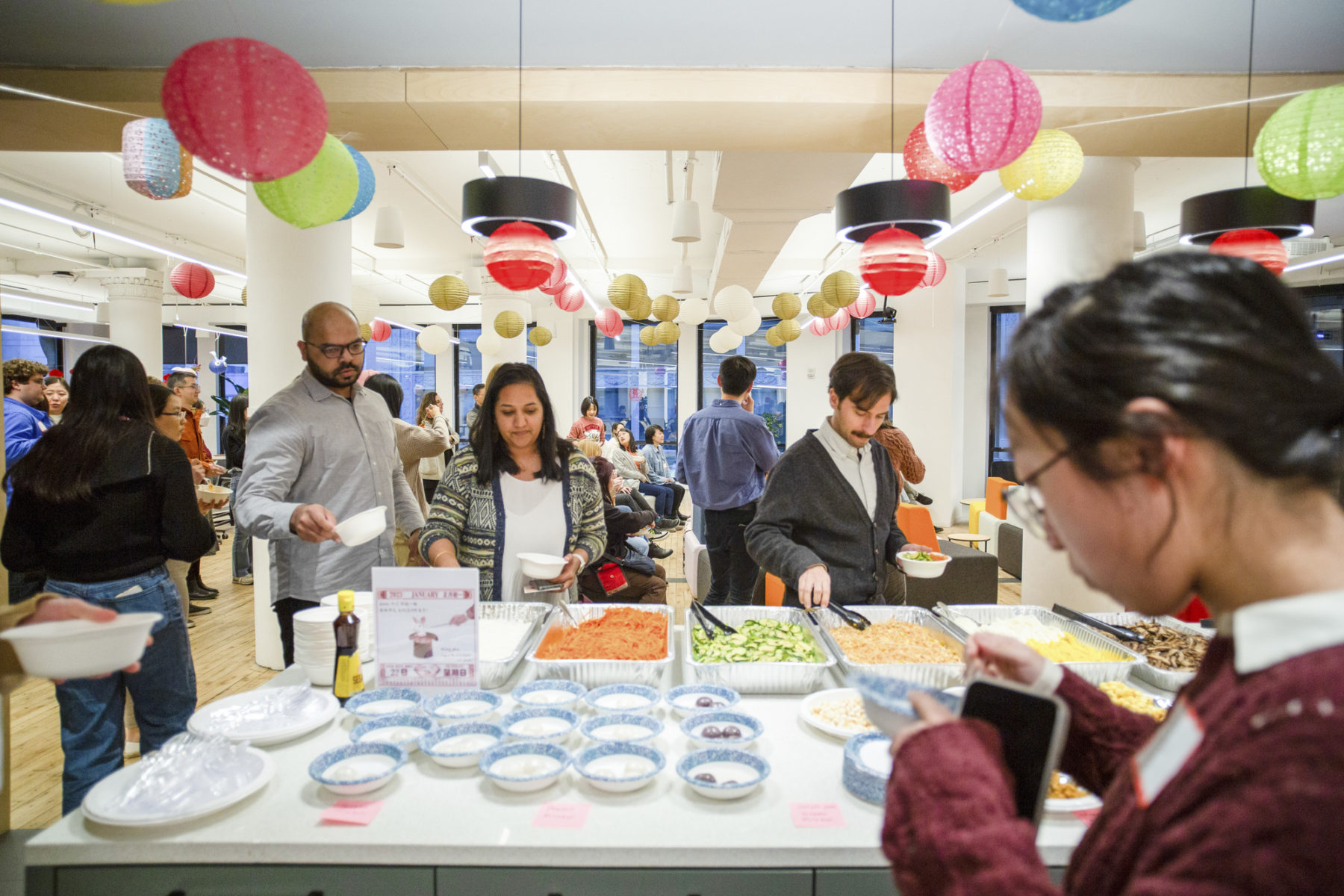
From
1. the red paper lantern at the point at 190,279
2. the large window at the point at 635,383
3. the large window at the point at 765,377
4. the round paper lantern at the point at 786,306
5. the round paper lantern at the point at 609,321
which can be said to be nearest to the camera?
the red paper lantern at the point at 190,279

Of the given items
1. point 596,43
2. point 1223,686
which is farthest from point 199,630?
point 1223,686

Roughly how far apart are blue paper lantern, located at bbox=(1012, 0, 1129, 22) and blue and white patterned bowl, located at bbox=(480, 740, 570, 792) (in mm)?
1856

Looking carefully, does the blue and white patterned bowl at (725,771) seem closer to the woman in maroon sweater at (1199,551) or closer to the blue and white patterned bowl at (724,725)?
the blue and white patterned bowl at (724,725)

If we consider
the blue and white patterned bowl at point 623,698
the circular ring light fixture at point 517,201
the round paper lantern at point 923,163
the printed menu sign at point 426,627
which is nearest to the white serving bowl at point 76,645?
the printed menu sign at point 426,627

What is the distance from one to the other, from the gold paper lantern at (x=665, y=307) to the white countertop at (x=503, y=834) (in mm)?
7337

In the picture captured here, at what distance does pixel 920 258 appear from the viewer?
2982 mm

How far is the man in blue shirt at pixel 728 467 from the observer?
16.8 ft

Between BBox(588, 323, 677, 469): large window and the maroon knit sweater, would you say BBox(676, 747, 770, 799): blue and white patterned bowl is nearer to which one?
the maroon knit sweater

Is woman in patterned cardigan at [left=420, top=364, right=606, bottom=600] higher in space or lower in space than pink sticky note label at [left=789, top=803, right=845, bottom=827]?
higher

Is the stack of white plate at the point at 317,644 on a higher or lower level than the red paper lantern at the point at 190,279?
lower

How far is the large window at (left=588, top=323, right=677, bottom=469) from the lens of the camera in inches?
612

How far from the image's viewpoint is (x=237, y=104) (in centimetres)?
173

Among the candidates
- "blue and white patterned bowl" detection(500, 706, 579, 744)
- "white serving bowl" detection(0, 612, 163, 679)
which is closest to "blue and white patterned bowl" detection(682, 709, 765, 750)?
"blue and white patterned bowl" detection(500, 706, 579, 744)

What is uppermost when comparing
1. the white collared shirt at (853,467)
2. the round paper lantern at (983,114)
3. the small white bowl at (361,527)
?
the round paper lantern at (983,114)
